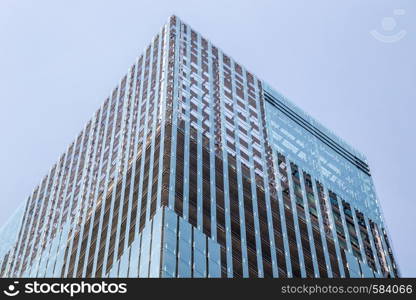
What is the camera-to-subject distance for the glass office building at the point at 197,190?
105062mm

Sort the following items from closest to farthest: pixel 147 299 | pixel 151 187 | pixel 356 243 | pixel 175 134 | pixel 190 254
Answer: pixel 147 299, pixel 190 254, pixel 151 187, pixel 175 134, pixel 356 243

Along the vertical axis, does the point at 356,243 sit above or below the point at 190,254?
above

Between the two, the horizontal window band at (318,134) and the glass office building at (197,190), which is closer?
the glass office building at (197,190)

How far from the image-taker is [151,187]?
110750 millimetres

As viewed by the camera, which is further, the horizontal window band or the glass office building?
the horizontal window band

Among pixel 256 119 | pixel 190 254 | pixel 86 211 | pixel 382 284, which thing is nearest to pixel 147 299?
pixel 382 284

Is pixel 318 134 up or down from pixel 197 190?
up

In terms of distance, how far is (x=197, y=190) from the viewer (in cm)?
11144

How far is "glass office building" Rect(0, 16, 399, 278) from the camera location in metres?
105

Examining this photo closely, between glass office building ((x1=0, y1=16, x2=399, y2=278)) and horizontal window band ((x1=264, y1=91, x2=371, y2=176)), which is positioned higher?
horizontal window band ((x1=264, y1=91, x2=371, y2=176))

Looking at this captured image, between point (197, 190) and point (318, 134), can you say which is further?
point (318, 134)

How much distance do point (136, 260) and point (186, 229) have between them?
6.21 meters

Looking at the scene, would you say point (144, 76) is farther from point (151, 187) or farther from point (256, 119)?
point (151, 187)

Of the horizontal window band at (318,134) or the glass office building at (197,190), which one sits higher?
the horizontal window band at (318,134)
